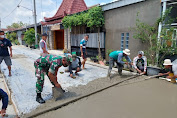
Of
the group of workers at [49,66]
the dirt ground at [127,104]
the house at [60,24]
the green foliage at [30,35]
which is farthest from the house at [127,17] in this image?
the green foliage at [30,35]

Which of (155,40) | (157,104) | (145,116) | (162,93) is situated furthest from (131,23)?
(145,116)

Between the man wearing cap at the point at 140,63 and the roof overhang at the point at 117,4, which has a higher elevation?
the roof overhang at the point at 117,4

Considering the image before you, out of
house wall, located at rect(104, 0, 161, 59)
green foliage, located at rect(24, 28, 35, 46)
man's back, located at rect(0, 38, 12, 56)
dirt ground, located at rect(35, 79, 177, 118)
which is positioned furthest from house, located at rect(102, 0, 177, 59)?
green foliage, located at rect(24, 28, 35, 46)

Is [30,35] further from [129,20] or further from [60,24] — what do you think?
[129,20]

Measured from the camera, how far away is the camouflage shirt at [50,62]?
2.63 metres

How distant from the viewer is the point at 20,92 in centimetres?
344

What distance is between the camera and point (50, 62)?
2.78 metres

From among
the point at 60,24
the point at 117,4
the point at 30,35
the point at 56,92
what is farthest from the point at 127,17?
the point at 30,35

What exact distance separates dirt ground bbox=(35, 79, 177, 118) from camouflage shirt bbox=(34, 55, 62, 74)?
894mm

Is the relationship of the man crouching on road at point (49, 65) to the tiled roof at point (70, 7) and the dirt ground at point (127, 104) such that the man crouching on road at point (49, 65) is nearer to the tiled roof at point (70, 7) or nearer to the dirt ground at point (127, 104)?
the dirt ground at point (127, 104)

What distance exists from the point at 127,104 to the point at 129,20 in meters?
5.11

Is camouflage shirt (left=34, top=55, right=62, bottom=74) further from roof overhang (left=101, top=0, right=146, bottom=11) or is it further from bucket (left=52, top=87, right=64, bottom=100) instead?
roof overhang (left=101, top=0, right=146, bottom=11)

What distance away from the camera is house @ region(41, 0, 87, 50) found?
38.6ft

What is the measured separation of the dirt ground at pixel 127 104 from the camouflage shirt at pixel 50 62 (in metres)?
0.89
